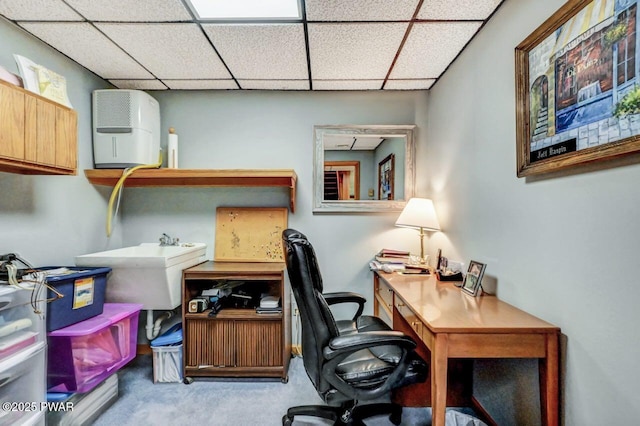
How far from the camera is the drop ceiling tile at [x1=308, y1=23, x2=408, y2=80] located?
175 cm

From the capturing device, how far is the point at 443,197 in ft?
7.58

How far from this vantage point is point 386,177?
2.67 meters

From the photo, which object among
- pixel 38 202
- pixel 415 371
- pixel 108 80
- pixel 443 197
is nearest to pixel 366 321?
pixel 415 371

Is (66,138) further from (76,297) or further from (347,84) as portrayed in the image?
(347,84)

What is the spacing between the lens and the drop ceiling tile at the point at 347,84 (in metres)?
2.43

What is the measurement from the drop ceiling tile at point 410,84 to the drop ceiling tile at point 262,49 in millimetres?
714

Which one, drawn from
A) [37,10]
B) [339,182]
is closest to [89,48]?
[37,10]

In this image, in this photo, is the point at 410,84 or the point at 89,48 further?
the point at 410,84

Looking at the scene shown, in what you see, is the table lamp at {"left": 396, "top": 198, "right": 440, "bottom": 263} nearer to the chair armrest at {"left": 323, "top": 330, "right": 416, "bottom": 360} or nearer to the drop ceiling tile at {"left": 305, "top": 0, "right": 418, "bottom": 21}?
the chair armrest at {"left": 323, "top": 330, "right": 416, "bottom": 360}

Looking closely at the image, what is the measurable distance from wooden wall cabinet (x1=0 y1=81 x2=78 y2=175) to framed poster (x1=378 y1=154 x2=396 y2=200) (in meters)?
2.18

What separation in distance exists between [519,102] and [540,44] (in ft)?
0.78

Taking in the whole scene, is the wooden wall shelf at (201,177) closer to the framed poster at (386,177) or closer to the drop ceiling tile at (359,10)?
the framed poster at (386,177)

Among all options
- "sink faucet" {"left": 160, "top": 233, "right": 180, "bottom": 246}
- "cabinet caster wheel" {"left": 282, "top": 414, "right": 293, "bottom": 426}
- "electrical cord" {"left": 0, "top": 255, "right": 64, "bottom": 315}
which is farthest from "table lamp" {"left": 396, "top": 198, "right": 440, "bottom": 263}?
"electrical cord" {"left": 0, "top": 255, "right": 64, "bottom": 315}

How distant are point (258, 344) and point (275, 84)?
6.74 ft
